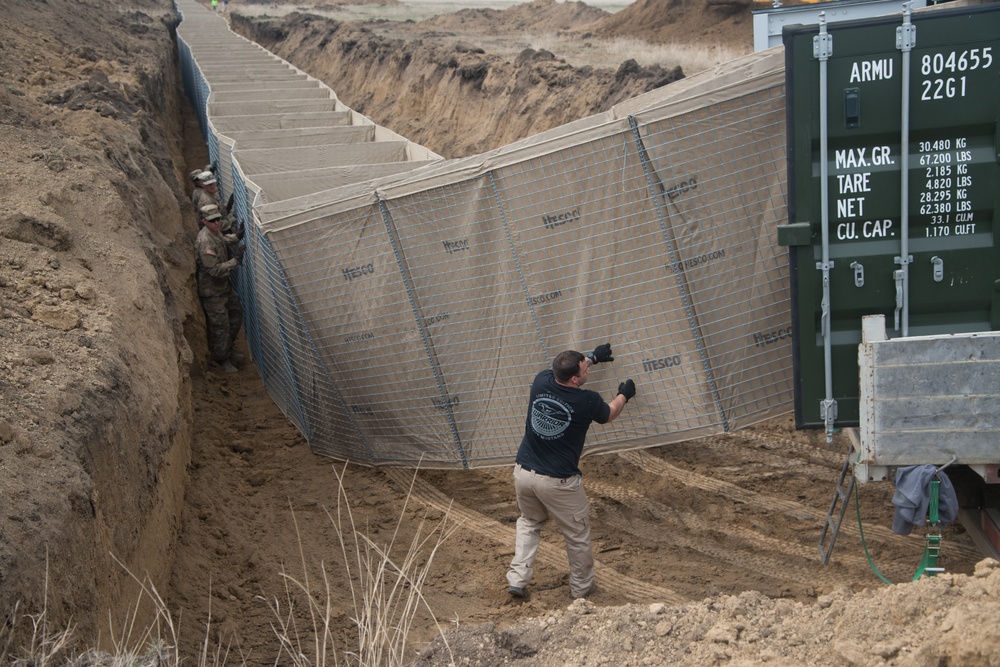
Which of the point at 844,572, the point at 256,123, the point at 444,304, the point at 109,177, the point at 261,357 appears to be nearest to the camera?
the point at 844,572

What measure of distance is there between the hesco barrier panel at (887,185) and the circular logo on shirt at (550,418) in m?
1.39

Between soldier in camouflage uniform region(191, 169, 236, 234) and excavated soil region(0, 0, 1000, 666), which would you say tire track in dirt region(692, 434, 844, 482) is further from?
soldier in camouflage uniform region(191, 169, 236, 234)

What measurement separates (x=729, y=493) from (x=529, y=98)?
34.6 feet

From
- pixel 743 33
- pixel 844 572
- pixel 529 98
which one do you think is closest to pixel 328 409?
pixel 844 572

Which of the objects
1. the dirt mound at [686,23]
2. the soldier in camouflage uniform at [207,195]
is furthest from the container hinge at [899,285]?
the dirt mound at [686,23]

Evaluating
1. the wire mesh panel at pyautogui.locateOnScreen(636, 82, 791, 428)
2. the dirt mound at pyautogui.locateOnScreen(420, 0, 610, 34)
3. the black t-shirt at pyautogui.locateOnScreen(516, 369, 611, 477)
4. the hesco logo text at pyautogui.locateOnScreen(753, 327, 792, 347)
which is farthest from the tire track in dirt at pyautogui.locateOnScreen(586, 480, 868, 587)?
the dirt mound at pyautogui.locateOnScreen(420, 0, 610, 34)

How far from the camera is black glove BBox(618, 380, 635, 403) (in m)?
6.02

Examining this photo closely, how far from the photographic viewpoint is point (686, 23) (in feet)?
Result: 91.1

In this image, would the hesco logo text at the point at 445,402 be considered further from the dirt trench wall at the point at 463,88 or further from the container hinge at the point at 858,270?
the dirt trench wall at the point at 463,88

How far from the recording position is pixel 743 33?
24984 millimetres

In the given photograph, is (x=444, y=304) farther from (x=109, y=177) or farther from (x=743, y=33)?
(x=743, y=33)

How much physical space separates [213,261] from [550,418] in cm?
505

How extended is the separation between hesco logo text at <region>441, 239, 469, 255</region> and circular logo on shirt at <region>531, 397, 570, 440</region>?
51.1 inches

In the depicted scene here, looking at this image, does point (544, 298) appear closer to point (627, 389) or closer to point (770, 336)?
point (627, 389)
